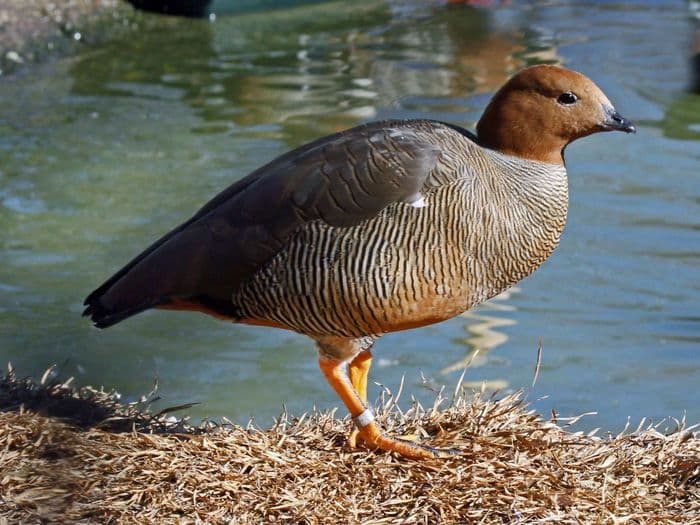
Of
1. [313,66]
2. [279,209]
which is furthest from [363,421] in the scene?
[313,66]

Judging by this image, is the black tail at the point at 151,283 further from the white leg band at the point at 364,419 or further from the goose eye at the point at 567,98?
the goose eye at the point at 567,98

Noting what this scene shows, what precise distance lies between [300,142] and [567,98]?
559 centimetres

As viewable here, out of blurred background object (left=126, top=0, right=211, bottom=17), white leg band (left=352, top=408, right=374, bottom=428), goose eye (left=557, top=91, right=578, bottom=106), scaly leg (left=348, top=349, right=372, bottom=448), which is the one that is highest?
goose eye (left=557, top=91, right=578, bottom=106)

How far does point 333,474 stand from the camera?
425 cm

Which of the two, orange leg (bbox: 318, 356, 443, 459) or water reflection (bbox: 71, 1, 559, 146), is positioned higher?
orange leg (bbox: 318, 356, 443, 459)

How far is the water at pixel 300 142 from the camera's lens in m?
6.66

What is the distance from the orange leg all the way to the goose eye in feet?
4.43

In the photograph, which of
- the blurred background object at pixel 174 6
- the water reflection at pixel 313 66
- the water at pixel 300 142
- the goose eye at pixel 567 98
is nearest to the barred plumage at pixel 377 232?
the goose eye at pixel 567 98

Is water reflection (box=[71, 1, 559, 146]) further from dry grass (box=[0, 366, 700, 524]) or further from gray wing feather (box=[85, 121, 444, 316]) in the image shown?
dry grass (box=[0, 366, 700, 524])

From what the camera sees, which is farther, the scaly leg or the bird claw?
the scaly leg

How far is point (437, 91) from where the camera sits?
1199 centimetres

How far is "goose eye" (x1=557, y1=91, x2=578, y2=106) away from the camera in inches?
189

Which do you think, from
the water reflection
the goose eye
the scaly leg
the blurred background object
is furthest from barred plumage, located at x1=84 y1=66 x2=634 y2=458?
the blurred background object

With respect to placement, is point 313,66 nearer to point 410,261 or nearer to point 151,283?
point 151,283
